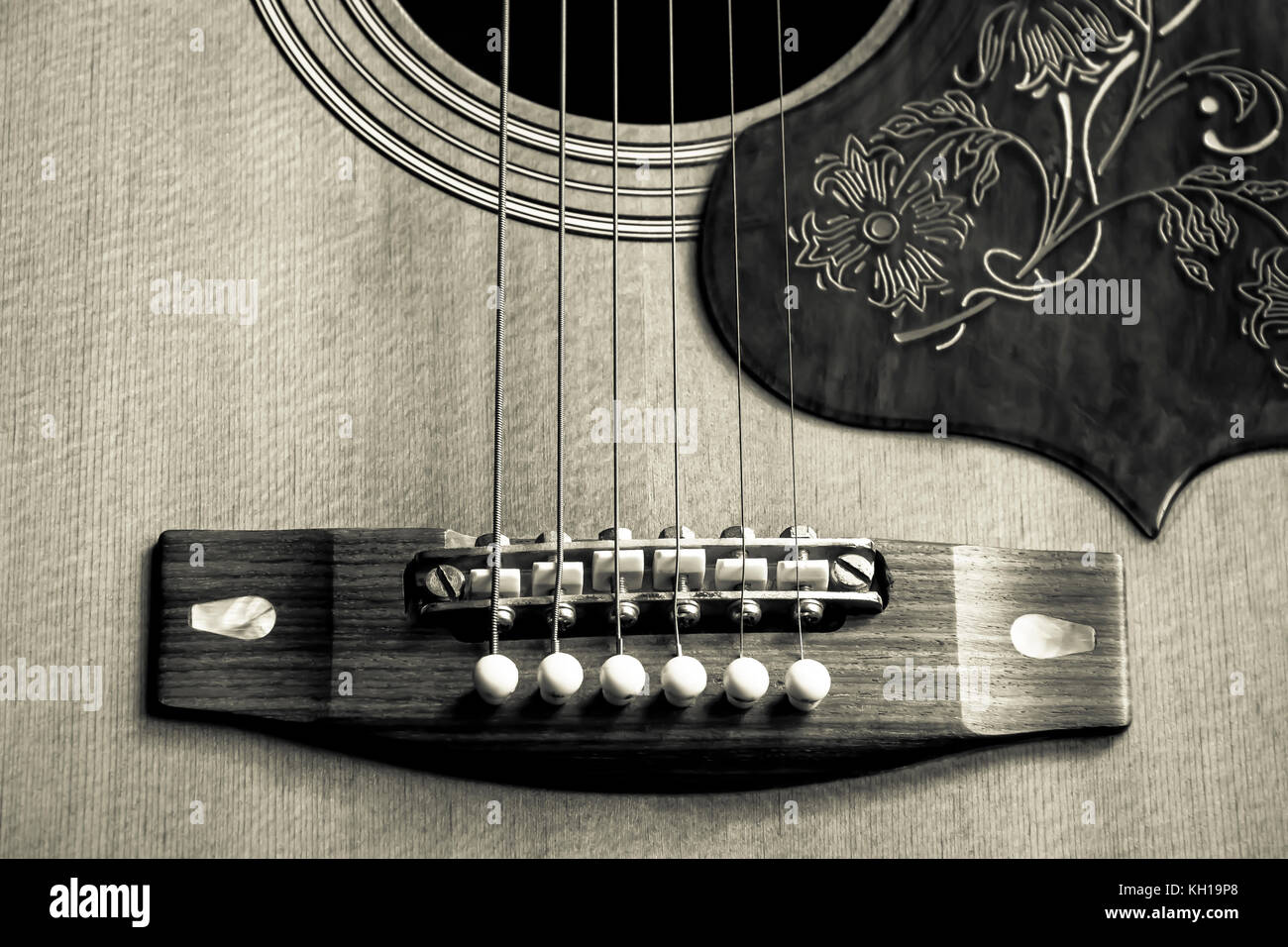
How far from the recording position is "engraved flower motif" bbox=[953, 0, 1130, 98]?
153cm

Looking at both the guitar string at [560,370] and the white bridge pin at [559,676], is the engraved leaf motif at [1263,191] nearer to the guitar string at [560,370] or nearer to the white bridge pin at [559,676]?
the guitar string at [560,370]

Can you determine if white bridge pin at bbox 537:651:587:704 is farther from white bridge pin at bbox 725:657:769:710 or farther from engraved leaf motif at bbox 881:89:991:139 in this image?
engraved leaf motif at bbox 881:89:991:139

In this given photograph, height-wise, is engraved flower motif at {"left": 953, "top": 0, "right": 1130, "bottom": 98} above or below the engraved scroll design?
above

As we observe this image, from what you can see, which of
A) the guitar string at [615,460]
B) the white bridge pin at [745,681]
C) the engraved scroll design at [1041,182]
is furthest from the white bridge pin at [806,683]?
the engraved scroll design at [1041,182]

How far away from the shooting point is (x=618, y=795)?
1.26 m

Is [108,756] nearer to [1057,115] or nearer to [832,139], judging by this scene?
[832,139]

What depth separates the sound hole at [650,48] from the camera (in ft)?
4.92

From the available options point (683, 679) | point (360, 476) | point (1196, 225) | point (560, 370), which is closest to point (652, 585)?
point (683, 679)

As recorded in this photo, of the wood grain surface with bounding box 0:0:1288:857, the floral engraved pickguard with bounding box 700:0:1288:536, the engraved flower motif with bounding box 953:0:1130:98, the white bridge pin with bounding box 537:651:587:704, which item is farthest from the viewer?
the engraved flower motif with bounding box 953:0:1130:98

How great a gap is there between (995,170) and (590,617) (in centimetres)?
65

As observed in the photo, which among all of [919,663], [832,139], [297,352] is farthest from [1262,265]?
[297,352]

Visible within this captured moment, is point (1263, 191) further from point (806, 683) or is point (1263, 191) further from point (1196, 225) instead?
point (806, 683)

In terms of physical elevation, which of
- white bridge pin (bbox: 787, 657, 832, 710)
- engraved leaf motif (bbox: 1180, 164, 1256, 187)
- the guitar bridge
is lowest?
white bridge pin (bbox: 787, 657, 832, 710)

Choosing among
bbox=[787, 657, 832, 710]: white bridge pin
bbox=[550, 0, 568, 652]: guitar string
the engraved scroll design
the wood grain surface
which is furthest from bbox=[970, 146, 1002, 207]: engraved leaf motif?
bbox=[787, 657, 832, 710]: white bridge pin
